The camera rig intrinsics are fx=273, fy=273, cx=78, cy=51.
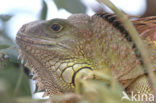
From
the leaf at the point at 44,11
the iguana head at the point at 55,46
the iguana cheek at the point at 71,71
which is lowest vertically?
the iguana cheek at the point at 71,71

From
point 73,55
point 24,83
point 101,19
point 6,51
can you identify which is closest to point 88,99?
point 24,83

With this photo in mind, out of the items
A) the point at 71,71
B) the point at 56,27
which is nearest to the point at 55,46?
the point at 56,27

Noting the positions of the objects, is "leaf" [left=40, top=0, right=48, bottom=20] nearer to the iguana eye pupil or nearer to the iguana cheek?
the iguana eye pupil

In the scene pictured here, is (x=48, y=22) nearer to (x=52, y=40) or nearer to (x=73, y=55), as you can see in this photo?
(x=52, y=40)

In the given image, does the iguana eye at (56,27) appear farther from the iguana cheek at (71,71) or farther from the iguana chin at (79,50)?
the iguana cheek at (71,71)

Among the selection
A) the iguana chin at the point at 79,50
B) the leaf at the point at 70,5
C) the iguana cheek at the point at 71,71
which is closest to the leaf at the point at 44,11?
the iguana chin at the point at 79,50

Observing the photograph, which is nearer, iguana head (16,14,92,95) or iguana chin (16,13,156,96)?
iguana chin (16,13,156,96)

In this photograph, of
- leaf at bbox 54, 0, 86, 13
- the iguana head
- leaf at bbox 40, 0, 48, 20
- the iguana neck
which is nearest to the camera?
leaf at bbox 54, 0, 86, 13

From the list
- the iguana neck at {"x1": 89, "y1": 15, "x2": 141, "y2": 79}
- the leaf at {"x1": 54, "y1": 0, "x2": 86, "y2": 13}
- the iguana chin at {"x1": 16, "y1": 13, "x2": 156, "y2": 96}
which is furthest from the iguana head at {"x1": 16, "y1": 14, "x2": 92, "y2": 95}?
the leaf at {"x1": 54, "y1": 0, "x2": 86, "y2": 13}
